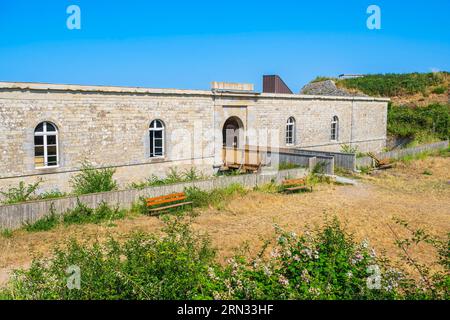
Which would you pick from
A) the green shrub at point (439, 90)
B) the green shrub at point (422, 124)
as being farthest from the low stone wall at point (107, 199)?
the green shrub at point (439, 90)

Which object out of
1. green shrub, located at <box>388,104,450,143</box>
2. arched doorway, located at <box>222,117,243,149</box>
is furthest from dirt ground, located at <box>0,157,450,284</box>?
green shrub, located at <box>388,104,450,143</box>

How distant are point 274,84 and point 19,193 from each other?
17079 mm

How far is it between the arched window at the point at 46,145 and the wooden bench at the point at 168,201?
4255 millimetres

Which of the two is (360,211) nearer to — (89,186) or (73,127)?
(89,186)

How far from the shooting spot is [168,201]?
13.4 m

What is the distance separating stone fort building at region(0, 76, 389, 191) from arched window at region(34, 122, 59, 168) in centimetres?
3

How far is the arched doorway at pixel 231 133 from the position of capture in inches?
862

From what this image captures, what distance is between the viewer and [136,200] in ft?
43.5

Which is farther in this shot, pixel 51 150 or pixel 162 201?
pixel 51 150

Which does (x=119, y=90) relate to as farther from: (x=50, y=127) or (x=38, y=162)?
(x=38, y=162)

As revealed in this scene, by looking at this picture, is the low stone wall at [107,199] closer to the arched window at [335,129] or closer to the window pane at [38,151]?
the window pane at [38,151]

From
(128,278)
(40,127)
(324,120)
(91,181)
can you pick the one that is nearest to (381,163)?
(324,120)

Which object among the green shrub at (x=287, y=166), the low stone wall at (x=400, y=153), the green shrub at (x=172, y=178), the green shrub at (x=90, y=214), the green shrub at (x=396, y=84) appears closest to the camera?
the green shrub at (x=90, y=214)
